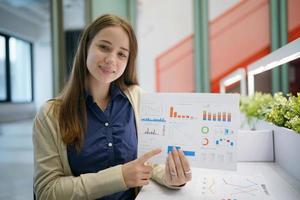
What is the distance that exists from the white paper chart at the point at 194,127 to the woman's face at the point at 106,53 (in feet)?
0.73

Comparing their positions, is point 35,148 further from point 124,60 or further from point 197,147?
point 197,147

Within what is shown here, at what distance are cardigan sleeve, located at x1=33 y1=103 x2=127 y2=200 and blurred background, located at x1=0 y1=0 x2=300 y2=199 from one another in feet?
8.63

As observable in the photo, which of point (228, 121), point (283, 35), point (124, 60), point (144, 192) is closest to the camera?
point (228, 121)

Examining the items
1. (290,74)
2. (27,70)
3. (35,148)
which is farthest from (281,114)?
(27,70)

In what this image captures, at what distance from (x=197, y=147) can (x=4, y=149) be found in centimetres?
403

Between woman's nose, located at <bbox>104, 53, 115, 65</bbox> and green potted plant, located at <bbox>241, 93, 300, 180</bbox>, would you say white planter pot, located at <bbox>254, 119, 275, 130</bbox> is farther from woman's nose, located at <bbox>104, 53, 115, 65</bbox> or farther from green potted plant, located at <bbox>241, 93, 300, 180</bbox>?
woman's nose, located at <bbox>104, 53, 115, 65</bbox>

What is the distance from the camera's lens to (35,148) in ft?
→ 3.68

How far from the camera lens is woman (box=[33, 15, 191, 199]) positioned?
103 cm

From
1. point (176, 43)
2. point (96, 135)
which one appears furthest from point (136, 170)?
point (176, 43)

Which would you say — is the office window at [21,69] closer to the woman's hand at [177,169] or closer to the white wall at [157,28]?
the white wall at [157,28]

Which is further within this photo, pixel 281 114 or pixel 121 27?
pixel 281 114

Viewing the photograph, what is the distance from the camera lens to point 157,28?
14.3 ft

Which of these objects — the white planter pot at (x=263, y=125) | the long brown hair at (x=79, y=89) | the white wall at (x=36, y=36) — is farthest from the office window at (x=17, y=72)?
the white planter pot at (x=263, y=125)

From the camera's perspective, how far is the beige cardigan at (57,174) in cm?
102
